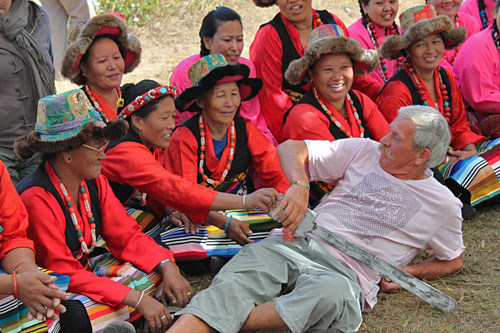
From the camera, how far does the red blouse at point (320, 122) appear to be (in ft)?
15.1

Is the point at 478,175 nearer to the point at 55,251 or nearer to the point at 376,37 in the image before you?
the point at 376,37

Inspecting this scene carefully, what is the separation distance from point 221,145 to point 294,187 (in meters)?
1.05

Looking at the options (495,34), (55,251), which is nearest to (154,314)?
(55,251)

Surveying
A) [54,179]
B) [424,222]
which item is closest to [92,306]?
[54,179]

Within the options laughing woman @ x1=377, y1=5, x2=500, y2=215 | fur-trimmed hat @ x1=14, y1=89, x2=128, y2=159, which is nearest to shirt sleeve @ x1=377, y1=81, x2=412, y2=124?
laughing woman @ x1=377, y1=5, x2=500, y2=215

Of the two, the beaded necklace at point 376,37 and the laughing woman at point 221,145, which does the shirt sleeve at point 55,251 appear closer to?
the laughing woman at point 221,145

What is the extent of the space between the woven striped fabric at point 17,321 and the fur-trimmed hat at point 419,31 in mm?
3682

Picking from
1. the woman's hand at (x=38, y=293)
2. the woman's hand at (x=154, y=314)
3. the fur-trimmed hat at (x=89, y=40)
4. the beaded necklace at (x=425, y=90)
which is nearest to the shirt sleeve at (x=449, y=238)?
the woman's hand at (x=154, y=314)

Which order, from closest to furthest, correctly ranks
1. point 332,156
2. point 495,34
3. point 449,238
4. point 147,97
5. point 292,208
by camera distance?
point 292,208 → point 449,238 → point 332,156 → point 147,97 → point 495,34

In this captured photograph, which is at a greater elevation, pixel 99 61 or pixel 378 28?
pixel 99 61

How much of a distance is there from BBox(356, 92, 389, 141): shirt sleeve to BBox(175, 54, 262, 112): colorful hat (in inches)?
39.8

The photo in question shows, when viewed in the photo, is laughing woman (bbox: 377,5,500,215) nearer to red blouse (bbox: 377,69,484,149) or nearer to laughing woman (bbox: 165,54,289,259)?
red blouse (bbox: 377,69,484,149)

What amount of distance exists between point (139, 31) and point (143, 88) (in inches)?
275

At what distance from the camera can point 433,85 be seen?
5512 millimetres
